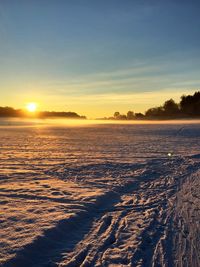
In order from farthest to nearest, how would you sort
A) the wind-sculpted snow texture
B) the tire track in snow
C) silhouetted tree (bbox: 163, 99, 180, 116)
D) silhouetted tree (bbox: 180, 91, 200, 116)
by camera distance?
silhouetted tree (bbox: 163, 99, 180, 116) → silhouetted tree (bbox: 180, 91, 200, 116) → the wind-sculpted snow texture → the tire track in snow

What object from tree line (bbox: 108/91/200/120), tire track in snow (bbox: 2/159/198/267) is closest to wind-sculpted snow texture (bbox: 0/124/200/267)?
tire track in snow (bbox: 2/159/198/267)

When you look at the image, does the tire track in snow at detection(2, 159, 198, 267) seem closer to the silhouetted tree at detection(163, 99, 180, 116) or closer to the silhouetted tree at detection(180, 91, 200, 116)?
the silhouetted tree at detection(180, 91, 200, 116)

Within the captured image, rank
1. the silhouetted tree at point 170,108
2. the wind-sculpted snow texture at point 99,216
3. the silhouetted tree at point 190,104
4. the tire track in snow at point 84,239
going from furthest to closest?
the silhouetted tree at point 170,108 → the silhouetted tree at point 190,104 → the wind-sculpted snow texture at point 99,216 → the tire track in snow at point 84,239

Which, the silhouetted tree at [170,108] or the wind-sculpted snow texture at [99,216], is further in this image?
the silhouetted tree at [170,108]

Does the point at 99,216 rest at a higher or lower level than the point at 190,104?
lower

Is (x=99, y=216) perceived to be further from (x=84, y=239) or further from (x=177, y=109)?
(x=177, y=109)

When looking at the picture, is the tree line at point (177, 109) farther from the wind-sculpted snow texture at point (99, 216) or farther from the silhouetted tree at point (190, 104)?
the wind-sculpted snow texture at point (99, 216)

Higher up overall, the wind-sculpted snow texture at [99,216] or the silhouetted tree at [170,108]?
the silhouetted tree at [170,108]

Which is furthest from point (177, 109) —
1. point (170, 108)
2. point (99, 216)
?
point (99, 216)

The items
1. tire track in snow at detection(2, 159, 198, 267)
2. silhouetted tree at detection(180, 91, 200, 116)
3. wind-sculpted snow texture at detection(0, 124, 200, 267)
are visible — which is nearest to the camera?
tire track in snow at detection(2, 159, 198, 267)

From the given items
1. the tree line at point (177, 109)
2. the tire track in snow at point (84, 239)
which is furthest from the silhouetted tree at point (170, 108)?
the tire track in snow at point (84, 239)

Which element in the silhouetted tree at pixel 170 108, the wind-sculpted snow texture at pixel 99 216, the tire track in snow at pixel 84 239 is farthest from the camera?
the silhouetted tree at pixel 170 108

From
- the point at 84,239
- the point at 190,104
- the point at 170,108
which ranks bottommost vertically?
the point at 84,239

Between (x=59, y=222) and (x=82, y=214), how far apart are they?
0.72 meters
